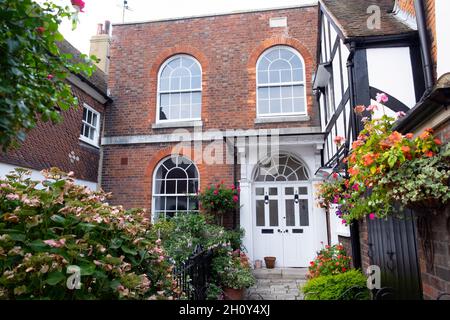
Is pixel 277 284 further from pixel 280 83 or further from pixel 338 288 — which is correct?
pixel 280 83

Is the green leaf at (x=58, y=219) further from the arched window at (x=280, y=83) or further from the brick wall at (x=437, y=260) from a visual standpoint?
the arched window at (x=280, y=83)

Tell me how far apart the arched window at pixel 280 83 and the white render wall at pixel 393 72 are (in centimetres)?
411

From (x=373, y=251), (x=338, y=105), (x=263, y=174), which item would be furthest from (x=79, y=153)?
(x=373, y=251)

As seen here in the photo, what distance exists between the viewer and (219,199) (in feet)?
26.6

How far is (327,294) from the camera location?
4.02 meters

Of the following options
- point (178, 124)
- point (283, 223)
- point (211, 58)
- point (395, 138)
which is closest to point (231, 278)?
point (283, 223)

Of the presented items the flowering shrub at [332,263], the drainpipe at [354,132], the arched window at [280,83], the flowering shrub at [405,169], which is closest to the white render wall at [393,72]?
the drainpipe at [354,132]

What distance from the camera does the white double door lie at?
328 inches

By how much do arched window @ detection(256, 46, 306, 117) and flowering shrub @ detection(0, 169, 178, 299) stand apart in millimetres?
7432

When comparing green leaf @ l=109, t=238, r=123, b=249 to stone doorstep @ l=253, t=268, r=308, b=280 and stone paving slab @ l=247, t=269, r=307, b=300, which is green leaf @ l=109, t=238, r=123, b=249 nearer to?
stone paving slab @ l=247, t=269, r=307, b=300

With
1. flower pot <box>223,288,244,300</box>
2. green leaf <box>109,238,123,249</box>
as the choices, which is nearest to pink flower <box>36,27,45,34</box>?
green leaf <box>109,238,123,249</box>

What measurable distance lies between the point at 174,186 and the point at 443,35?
294 inches
